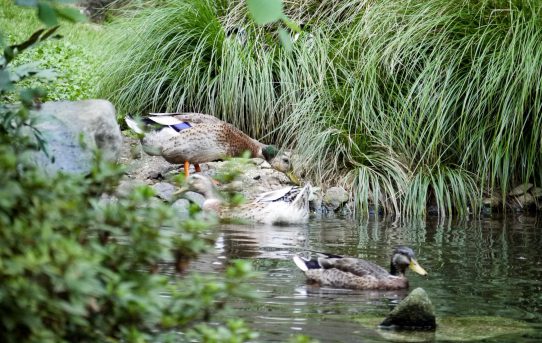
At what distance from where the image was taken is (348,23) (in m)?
12.1

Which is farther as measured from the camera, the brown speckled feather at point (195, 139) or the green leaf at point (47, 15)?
the brown speckled feather at point (195, 139)

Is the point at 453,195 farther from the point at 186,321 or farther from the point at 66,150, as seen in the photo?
the point at 186,321

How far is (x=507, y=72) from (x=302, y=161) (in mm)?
2442

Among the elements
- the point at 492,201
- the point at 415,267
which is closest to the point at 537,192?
the point at 492,201

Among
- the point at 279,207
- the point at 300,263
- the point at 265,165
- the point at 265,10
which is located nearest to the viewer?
the point at 265,10

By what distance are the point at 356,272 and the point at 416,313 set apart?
151 cm

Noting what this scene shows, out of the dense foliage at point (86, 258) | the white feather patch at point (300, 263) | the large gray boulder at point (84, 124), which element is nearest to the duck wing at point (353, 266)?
the white feather patch at point (300, 263)

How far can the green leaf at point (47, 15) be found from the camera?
2281mm

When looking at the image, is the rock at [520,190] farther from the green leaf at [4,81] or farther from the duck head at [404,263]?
the green leaf at [4,81]

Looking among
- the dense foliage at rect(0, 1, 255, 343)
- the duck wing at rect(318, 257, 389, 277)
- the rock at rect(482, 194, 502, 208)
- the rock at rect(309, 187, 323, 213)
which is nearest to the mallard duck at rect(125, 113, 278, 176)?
the rock at rect(309, 187, 323, 213)

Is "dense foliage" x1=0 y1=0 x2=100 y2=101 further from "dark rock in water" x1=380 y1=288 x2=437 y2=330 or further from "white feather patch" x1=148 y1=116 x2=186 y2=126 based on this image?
"dark rock in water" x1=380 y1=288 x2=437 y2=330

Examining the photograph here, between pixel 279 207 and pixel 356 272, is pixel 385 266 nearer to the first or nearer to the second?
pixel 356 272

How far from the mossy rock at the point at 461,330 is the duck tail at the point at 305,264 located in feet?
3.81

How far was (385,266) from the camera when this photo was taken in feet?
23.9
